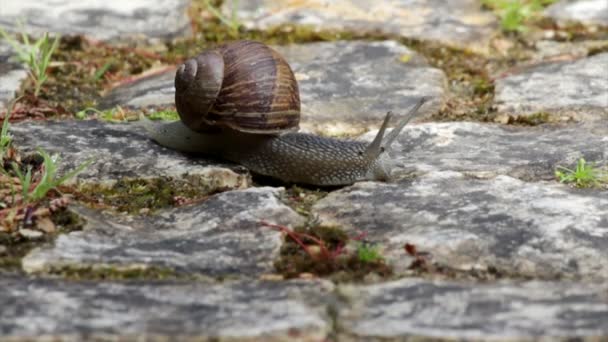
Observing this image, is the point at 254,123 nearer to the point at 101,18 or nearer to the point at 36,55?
the point at 36,55

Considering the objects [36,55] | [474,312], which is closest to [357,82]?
[36,55]

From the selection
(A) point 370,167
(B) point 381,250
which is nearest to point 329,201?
(A) point 370,167

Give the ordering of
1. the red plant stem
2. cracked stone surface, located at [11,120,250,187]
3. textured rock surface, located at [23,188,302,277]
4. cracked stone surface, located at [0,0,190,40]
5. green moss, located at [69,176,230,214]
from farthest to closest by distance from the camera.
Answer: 1. cracked stone surface, located at [0,0,190,40]
2. cracked stone surface, located at [11,120,250,187]
3. green moss, located at [69,176,230,214]
4. the red plant stem
5. textured rock surface, located at [23,188,302,277]

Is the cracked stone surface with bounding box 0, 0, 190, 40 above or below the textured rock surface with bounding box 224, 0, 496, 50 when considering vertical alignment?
below

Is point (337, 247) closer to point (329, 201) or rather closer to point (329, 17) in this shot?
point (329, 201)

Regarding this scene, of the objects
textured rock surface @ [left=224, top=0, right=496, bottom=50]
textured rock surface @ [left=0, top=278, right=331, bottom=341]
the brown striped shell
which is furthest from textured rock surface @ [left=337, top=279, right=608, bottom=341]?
textured rock surface @ [left=224, top=0, right=496, bottom=50]

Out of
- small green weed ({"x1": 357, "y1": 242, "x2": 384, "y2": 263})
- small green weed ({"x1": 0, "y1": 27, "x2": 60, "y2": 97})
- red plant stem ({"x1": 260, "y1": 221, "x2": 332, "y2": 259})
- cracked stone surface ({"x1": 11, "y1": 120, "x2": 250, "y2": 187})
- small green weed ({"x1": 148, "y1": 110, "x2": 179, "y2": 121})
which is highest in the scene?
small green weed ({"x1": 0, "y1": 27, "x2": 60, "y2": 97})

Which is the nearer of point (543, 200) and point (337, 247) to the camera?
point (337, 247)

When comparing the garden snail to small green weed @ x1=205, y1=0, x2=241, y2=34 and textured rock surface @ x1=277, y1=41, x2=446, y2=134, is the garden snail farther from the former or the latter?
small green weed @ x1=205, y1=0, x2=241, y2=34
